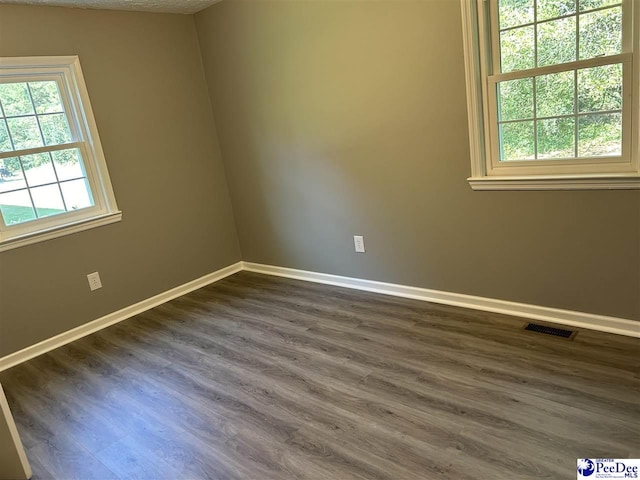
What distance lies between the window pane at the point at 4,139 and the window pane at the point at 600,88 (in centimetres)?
348

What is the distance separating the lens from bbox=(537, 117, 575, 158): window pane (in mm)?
2422

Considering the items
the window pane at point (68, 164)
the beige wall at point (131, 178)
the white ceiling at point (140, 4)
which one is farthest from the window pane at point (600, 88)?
the window pane at point (68, 164)

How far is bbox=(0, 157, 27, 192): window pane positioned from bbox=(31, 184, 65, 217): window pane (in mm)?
97

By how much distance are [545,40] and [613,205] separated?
0.91m

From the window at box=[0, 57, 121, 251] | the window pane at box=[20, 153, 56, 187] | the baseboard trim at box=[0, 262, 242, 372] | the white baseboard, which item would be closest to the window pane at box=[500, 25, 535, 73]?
the white baseboard

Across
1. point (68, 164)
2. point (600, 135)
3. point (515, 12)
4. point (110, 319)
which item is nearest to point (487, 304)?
point (600, 135)

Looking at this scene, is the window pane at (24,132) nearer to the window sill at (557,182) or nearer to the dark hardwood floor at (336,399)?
the dark hardwood floor at (336,399)

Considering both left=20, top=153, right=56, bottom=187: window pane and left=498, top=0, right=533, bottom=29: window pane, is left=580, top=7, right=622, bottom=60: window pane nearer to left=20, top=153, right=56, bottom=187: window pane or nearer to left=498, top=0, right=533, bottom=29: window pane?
left=498, top=0, right=533, bottom=29: window pane

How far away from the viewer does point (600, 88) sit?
2.29 m

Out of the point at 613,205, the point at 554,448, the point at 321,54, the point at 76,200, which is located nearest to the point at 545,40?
the point at 613,205

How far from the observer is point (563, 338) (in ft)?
8.20

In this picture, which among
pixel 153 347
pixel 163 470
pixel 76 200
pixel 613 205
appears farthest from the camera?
pixel 76 200

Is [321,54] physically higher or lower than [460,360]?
higher

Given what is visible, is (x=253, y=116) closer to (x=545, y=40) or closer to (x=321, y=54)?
(x=321, y=54)
